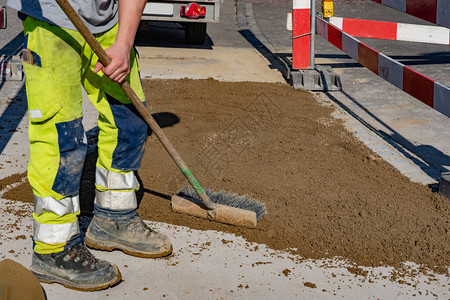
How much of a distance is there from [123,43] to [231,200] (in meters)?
1.37

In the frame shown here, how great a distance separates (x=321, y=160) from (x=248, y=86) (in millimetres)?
2323

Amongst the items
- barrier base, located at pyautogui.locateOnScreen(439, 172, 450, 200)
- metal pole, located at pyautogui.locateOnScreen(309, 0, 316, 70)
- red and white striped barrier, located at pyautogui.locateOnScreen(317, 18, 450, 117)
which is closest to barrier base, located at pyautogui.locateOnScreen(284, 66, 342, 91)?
metal pole, located at pyautogui.locateOnScreen(309, 0, 316, 70)

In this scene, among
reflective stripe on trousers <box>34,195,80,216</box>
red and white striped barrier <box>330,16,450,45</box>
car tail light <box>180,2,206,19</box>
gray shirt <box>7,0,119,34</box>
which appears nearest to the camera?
gray shirt <box>7,0,119,34</box>

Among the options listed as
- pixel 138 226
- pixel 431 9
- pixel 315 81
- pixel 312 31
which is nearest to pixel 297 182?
pixel 138 226

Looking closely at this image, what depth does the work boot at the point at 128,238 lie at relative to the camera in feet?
10.8

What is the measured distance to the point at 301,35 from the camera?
718 centimetres

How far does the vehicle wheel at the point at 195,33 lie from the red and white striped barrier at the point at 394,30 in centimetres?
229

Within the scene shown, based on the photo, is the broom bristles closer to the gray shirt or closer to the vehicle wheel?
the gray shirt

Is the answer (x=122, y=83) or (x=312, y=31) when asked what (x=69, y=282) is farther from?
(x=312, y=31)

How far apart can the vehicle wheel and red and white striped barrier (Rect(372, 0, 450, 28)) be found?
3809mm

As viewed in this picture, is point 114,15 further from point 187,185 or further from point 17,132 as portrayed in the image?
point 17,132

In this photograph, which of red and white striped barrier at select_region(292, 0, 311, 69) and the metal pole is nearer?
the metal pole

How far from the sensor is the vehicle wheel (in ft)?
28.9

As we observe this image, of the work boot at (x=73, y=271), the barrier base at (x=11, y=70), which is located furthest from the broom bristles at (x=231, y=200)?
the barrier base at (x=11, y=70)
